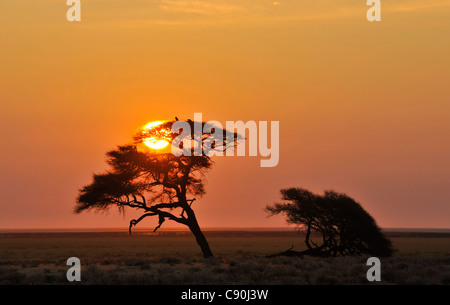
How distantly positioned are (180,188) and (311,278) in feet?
57.3

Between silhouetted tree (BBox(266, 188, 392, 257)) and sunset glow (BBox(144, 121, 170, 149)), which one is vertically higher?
sunset glow (BBox(144, 121, 170, 149))

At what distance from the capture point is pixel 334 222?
4497 cm

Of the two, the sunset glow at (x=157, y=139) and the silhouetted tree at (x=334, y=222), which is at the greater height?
the sunset glow at (x=157, y=139)

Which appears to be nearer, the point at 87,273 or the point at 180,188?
the point at 87,273

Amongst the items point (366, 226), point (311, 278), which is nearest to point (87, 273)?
point (311, 278)

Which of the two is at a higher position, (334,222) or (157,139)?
(157,139)

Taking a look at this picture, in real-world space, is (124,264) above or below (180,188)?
below

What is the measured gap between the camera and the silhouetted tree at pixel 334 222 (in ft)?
147

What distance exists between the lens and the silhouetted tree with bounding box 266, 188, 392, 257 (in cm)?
4478
